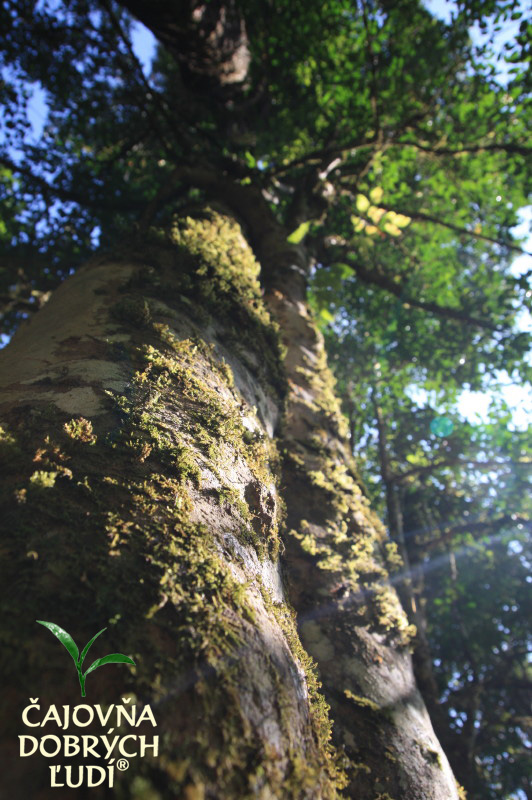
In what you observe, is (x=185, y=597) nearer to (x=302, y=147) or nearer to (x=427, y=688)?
(x=427, y=688)

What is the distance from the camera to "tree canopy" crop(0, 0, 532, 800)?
514cm

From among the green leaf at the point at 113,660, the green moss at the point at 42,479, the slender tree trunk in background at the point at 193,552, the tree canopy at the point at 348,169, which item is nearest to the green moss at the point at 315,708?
the slender tree trunk in background at the point at 193,552

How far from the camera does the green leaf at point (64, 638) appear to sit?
820 mm

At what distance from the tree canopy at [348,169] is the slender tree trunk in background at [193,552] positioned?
→ 2293 millimetres

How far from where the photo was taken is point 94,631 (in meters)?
0.86

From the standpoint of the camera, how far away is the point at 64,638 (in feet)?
2.72

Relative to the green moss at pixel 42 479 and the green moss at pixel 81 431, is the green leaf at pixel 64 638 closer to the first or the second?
the green moss at pixel 42 479

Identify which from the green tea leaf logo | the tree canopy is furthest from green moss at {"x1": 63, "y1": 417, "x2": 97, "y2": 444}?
the tree canopy

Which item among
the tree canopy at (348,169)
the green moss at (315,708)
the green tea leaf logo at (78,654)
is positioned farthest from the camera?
the tree canopy at (348,169)

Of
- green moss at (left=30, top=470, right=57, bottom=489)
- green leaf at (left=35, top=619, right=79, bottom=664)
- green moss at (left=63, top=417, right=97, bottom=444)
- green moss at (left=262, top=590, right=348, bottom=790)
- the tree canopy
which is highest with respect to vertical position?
the tree canopy

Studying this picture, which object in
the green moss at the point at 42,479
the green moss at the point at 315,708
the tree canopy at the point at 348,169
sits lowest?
the green moss at the point at 315,708

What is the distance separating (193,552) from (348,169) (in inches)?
256

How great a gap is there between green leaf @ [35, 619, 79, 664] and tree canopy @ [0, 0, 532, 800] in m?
4.00

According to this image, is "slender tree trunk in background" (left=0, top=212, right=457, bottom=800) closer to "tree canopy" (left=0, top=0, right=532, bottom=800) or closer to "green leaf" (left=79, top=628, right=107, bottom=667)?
"green leaf" (left=79, top=628, right=107, bottom=667)
